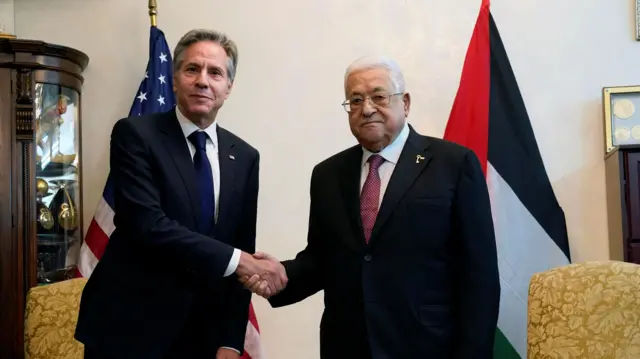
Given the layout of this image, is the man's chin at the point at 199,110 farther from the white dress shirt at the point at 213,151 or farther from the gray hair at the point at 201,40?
the gray hair at the point at 201,40

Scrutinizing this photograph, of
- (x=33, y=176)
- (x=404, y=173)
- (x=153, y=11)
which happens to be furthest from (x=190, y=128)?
(x=153, y=11)

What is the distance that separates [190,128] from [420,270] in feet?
2.81

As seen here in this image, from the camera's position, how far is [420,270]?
1.85m

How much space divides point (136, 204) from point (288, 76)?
6.65 ft

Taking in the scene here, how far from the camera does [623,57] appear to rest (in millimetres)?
3570

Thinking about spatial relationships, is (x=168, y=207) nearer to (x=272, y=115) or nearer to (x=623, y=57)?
(x=272, y=115)

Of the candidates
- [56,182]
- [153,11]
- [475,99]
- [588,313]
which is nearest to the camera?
[588,313]

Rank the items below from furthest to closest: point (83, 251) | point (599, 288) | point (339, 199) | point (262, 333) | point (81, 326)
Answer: point (262, 333), point (83, 251), point (599, 288), point (339, 199), point (81, 326)

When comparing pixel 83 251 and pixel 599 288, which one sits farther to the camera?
pixel 83 251

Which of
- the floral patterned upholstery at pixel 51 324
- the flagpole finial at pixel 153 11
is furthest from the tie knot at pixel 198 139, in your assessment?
the flagpole finial at pixel 153 11

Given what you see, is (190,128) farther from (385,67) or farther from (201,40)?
(385,67)

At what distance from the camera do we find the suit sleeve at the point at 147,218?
1894 millimetres

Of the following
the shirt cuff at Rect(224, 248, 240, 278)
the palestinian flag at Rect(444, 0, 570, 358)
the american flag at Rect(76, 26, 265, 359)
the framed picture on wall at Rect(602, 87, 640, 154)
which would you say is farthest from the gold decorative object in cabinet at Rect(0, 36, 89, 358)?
the framed picture on wall at Rect(602, 87, 640, 154)

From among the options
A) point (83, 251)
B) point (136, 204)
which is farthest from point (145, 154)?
point (83, 251)
